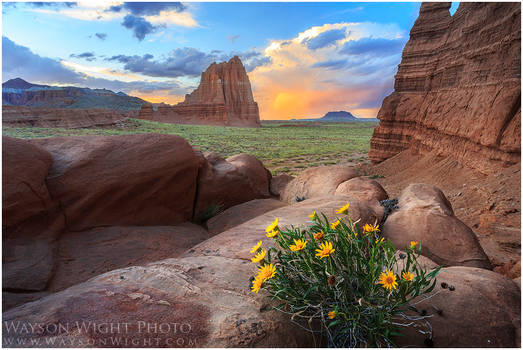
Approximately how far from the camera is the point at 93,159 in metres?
4.79

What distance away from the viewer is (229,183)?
6855mm

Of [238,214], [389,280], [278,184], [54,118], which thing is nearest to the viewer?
[389,280]

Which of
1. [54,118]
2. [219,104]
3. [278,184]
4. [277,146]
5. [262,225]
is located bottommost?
[277,146]

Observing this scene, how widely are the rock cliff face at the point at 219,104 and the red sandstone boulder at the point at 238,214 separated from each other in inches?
3009

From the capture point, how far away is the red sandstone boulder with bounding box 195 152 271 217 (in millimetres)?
6375

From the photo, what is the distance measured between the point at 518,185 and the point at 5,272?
365 inches

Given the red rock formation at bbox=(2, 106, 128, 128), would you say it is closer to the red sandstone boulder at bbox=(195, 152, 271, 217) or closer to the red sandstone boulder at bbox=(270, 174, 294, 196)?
the red sandstone boulder at bbox=(270, 174, 294, 196)

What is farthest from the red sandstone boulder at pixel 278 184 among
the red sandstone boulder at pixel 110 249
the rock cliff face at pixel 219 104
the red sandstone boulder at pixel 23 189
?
the rock cliff face at pixel 219 104

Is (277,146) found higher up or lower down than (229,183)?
lower down

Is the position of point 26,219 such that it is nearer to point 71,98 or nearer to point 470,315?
point 470,315

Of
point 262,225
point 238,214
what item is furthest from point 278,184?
point 262,225

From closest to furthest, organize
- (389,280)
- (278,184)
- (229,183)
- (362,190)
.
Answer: (389,280) → (362,190) → (229,183) → (278,184)

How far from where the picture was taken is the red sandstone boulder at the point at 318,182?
627 centimetres

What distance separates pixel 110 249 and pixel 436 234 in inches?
182
